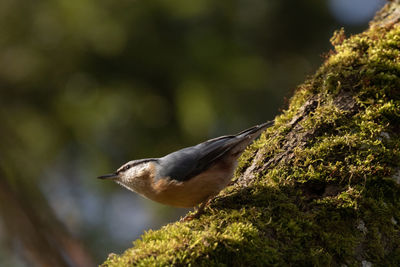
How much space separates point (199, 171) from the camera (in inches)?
105

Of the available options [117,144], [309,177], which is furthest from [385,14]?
[117,144]

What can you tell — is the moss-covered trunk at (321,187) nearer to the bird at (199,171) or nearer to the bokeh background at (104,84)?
the bird at (199,171)

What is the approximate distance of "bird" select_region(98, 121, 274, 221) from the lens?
256cm

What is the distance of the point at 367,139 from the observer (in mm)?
2232

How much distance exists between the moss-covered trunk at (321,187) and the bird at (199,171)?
87 mm

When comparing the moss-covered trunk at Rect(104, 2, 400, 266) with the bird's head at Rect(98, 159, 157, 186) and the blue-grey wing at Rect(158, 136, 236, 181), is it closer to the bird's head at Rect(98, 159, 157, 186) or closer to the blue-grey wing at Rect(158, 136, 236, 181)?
the blue-grey wing at Rect(158, 136, 236, 181)

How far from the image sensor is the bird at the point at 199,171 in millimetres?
2564

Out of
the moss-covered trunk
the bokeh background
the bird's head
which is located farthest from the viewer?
the bokeh background

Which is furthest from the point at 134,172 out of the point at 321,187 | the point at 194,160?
the point at 321,187

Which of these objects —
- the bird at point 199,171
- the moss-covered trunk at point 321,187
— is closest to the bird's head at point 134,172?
the bird at point 199,171

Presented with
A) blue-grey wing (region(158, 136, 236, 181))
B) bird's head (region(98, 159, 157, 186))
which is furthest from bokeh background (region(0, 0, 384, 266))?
blue-grey wing (region(158, 136, 236, 181))

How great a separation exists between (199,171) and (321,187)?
0.78 metres

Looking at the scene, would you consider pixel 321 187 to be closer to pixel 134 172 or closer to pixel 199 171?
pixel 199 171

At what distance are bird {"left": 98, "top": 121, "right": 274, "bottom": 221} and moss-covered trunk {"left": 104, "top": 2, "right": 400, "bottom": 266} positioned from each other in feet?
0.29
